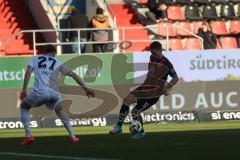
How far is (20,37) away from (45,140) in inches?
524

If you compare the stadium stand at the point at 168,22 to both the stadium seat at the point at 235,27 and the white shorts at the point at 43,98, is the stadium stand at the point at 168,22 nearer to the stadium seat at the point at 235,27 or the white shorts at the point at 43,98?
the stadium seat at the point at 235,27

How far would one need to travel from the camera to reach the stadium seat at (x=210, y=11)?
3083 cm

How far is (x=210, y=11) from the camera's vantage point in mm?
31031

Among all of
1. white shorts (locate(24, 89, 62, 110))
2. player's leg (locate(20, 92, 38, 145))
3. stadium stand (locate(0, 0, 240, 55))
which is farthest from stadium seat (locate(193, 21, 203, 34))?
player's leg (locate(20, 92, 38, 145))

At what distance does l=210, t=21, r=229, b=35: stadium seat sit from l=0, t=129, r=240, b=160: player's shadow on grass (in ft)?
44.3

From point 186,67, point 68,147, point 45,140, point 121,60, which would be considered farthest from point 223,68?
point 68,147

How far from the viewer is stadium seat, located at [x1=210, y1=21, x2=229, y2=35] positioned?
30500mm

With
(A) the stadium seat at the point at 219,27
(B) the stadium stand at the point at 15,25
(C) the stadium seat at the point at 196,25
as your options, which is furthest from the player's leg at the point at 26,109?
(A) the stadium seat at the point at 219,27

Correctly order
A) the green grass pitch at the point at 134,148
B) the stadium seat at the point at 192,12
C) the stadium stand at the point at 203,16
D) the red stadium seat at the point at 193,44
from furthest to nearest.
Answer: the stadium seat at the point at 192,12 < the stadium stand at the point at 203,16 < the red stadium seat at the point at 193,44 < the green grass pitch at the point at 134,148

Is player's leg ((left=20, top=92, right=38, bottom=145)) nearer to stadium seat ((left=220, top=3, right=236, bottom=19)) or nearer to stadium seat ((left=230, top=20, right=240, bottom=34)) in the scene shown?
stadium seat ((left=230, top=20, right=240, bottom=34))

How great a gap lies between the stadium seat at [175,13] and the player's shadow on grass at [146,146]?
13247 millimetres

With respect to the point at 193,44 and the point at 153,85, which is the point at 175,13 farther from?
the point at 153,85

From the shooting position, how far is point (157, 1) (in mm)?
29875

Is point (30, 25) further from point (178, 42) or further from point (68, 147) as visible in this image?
A: point (68, 147)
